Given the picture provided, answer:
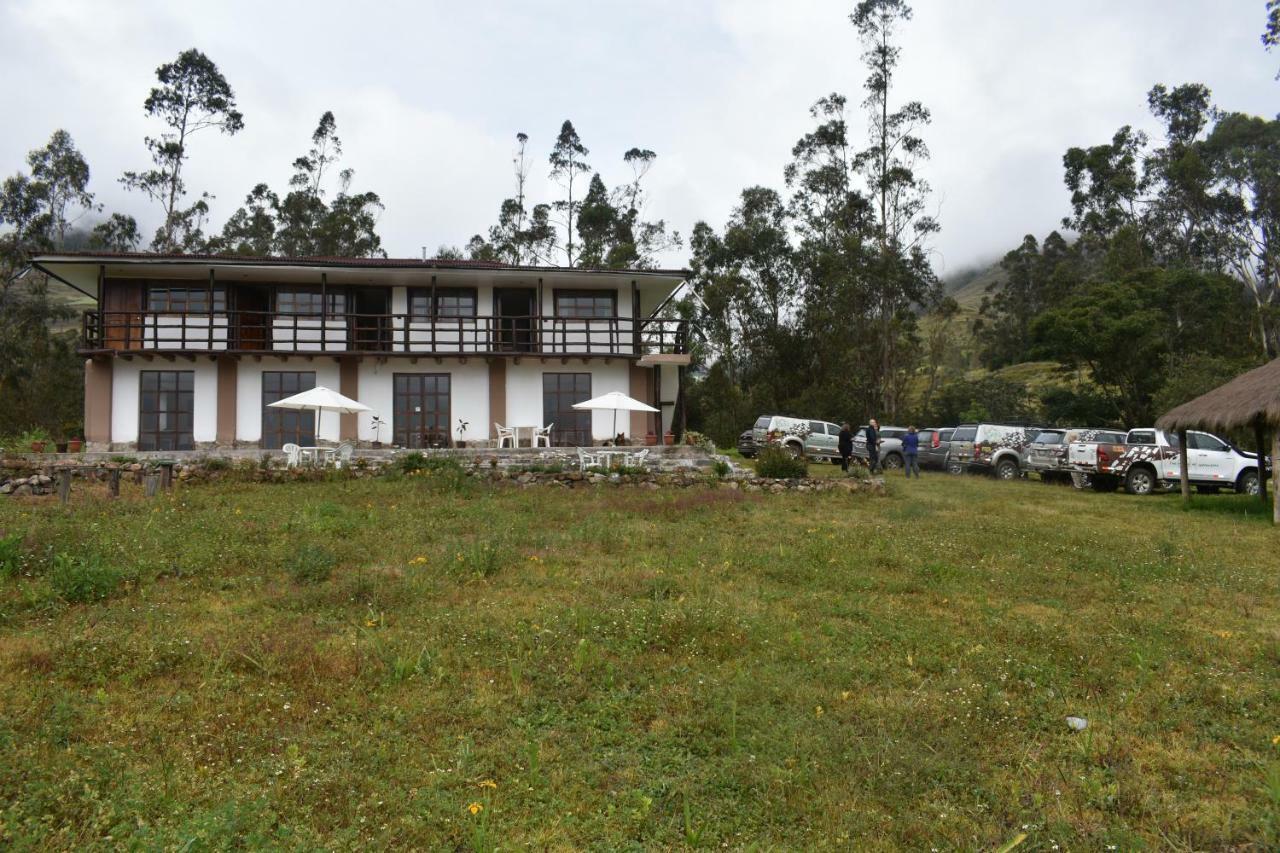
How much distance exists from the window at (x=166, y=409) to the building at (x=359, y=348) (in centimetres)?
4

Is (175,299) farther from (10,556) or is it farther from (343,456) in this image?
(10,556)

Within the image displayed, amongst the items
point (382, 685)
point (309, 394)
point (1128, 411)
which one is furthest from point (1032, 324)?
point (382, 685)

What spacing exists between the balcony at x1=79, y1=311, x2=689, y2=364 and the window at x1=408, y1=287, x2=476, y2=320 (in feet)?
1.20

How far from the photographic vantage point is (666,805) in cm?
431

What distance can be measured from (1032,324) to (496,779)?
38.4m

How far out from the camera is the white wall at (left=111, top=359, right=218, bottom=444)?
21.7 metres

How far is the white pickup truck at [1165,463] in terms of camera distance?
1986cm

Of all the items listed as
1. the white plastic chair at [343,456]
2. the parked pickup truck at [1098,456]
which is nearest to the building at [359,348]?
the white plastic chair at [343,456]

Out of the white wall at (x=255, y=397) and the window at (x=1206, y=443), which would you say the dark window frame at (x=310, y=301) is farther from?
the window at (x=1206, y=443)

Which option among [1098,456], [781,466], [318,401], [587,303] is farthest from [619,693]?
[587,303]

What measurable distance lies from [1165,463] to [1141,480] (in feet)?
2.28

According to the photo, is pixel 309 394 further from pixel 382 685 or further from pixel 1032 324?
pixel 1032 324

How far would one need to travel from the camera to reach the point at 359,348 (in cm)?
2316

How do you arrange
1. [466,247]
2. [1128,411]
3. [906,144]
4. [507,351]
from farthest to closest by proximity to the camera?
[466,247], [906,144], [1128,411], [507,351]
